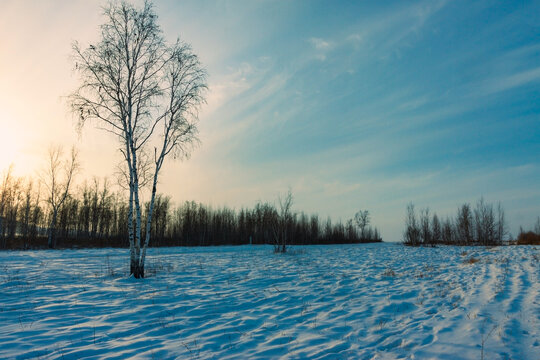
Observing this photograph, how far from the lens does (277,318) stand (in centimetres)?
525

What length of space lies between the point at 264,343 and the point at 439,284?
19.3ft

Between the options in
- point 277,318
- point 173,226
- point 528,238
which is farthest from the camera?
point 173,226

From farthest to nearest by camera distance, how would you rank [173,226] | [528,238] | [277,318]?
[173,226] → [528,238] → [277,318]

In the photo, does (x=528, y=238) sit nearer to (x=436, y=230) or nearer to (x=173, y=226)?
(x=436, y=230)

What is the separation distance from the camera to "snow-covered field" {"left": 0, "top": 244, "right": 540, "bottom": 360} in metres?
3.79

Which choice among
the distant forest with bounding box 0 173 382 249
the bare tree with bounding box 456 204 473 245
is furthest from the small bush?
the distant forest with bounding box 0 173 382 249

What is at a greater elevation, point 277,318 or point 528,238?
point 277,318

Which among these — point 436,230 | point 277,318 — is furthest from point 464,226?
point 277,318

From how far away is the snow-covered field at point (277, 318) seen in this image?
12.4 ft

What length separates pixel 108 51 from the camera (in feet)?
34.3

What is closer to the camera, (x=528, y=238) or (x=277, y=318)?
(x=277, y=318)

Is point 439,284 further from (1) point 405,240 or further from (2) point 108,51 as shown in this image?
(1) point 405,240

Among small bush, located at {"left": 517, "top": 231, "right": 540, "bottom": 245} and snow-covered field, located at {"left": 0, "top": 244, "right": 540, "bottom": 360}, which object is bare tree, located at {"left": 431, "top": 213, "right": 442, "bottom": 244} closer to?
small bush, located at {"left": 517, "top": 231, "right": 540, "bottom": 245}

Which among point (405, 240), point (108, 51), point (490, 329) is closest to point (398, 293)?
point (490, 329)
